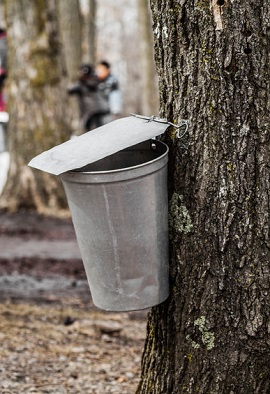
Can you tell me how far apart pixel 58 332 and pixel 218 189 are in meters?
2.38

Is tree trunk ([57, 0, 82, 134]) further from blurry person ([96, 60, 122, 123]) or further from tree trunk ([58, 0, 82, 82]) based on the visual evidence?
blurry person ([96, 60, 122, 123])

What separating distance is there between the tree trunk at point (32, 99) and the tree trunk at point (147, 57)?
769cm

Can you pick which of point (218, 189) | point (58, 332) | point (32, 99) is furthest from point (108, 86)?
point (218, 189)

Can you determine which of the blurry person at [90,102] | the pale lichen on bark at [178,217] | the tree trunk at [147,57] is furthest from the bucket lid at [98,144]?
the tree trunk at [147,57]

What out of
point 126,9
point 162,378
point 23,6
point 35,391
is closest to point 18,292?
point 35,391

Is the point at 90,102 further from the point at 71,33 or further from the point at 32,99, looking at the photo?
the point at 71,33

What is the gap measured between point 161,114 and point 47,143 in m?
6.30

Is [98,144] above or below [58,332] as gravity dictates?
above

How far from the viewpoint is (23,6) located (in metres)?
8.88

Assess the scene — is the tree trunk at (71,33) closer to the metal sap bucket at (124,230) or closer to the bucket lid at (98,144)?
the bucket lid at (98,144)

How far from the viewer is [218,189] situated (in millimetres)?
2709

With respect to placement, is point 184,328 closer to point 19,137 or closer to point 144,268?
point 144,268

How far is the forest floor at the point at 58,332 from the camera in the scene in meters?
3.87

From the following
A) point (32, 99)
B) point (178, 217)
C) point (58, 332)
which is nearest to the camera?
point (178, 217)
